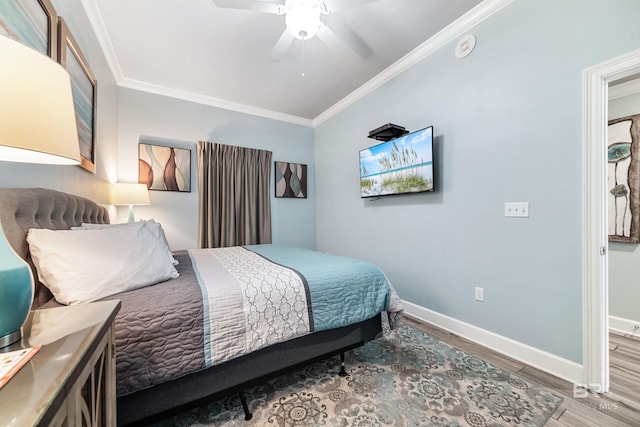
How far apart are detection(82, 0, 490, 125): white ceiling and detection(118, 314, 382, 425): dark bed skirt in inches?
84.9

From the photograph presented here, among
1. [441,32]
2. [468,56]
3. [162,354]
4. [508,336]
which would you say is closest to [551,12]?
[468,56]

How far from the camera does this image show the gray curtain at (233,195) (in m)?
3.48

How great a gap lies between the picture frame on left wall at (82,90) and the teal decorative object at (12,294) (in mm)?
1263

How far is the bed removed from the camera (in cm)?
104

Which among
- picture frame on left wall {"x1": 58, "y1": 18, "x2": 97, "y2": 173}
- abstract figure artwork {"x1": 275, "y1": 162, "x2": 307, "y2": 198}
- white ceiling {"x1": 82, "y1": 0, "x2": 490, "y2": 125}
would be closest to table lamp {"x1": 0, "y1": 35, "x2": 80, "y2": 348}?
picture frame on left wall {"x1": 58, "y1": 18, "x2": 97, "y2": 173}

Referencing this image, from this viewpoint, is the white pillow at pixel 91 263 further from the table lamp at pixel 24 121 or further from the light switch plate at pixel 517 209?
the light switch plate at pixel 517 209

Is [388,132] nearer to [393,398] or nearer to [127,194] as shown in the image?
[393,398]

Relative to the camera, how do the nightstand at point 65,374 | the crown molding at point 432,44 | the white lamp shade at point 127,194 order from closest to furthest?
the nightstand at point 65,374
the crown molding at point 432,44
the white lamp shade at point 127,194

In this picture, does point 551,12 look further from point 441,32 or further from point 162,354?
point 162,354

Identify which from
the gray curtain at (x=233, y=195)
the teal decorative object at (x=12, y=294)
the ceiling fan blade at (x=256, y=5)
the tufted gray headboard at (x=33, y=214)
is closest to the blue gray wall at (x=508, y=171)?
the ceiling fan blade at (x=256, y=5)

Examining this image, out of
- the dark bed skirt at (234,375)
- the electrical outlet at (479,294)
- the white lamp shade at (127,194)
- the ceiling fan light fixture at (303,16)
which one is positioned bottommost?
the dark bed skirt at (234,375)

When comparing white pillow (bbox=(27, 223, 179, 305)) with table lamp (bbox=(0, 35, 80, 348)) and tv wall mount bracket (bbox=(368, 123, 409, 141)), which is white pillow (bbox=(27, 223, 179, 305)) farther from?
tv wall mount bracket (bbox=(368, 123, 409, 141))

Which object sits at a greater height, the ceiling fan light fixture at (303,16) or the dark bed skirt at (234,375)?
the ceiling fan light fixture at (303,16)

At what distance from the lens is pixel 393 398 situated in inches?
58.0
